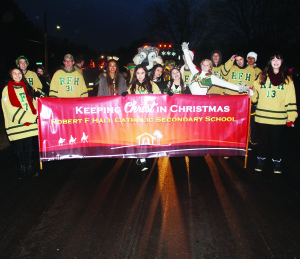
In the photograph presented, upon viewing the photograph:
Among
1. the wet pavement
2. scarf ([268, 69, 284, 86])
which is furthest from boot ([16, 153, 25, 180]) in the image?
scarf ([268, 69, 284, 86])

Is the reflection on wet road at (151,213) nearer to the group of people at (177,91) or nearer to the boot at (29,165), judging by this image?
the boot at (29,165)

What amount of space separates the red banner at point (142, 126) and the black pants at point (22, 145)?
273 millimetres

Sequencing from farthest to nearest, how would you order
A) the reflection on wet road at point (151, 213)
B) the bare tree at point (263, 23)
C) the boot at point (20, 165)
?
the bare tree at point (263, 23) → the boot at point (20, 165) → the reflection on wet road at point (151, 213)

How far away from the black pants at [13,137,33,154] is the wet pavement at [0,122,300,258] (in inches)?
18.5

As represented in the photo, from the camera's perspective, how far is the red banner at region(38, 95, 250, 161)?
199 inches

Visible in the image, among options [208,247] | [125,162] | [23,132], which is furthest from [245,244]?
[23,132]

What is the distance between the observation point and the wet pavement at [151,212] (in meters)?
2.96

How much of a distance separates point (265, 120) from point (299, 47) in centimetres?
5259

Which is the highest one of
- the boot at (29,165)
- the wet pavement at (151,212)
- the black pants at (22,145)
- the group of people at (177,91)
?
the group of people at (177,91)

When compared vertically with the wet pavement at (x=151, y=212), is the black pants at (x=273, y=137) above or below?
above

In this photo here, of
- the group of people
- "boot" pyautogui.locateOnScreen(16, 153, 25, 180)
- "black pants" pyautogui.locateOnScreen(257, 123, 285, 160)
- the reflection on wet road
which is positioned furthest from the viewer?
"black pants" pyautogui.locateOnScreen(257, 123, 285, 160)

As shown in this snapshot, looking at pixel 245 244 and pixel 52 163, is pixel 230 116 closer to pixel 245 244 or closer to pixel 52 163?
pixel 245 244

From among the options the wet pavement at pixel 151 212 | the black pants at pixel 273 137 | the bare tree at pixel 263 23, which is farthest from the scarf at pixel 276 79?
the bare tree at pixel 263 23

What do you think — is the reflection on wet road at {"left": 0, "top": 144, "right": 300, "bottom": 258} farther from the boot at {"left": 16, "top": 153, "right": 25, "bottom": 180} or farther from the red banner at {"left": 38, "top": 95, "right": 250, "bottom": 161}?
the red banner at {"left": 38, "top": 95, "right": 250, "bottom": 161}
